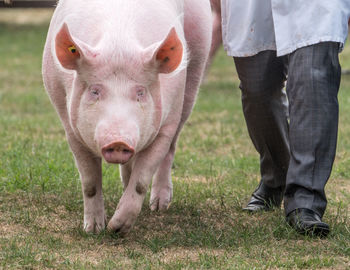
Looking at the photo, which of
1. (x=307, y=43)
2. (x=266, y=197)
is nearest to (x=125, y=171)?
(x=266, y=197)

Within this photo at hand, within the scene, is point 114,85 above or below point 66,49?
below

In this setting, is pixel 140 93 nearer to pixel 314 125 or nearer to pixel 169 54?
pixel 169 54

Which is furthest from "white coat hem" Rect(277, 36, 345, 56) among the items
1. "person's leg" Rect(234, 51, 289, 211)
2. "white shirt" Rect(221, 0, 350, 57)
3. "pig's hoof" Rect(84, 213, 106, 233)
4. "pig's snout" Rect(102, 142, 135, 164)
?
"pig's hoof" Rect(84, 213, 106, 233)

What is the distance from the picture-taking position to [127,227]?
13.7 feet

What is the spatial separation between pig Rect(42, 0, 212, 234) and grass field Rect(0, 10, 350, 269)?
32 cm

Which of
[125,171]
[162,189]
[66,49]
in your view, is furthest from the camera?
[162,189]

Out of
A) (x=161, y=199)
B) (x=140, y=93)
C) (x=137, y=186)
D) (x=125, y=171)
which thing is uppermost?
(x=140, y=93)

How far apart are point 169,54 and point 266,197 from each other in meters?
1.62

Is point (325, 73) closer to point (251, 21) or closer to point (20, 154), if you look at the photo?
point (251, 21)

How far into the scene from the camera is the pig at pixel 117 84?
147 inches

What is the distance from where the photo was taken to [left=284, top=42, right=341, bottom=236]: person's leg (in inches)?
165

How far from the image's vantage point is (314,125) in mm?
4188

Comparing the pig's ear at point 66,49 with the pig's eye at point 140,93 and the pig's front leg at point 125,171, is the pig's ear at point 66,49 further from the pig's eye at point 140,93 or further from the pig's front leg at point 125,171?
the pig's front leg at point 125,171

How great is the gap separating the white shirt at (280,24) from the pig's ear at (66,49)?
1246mm
